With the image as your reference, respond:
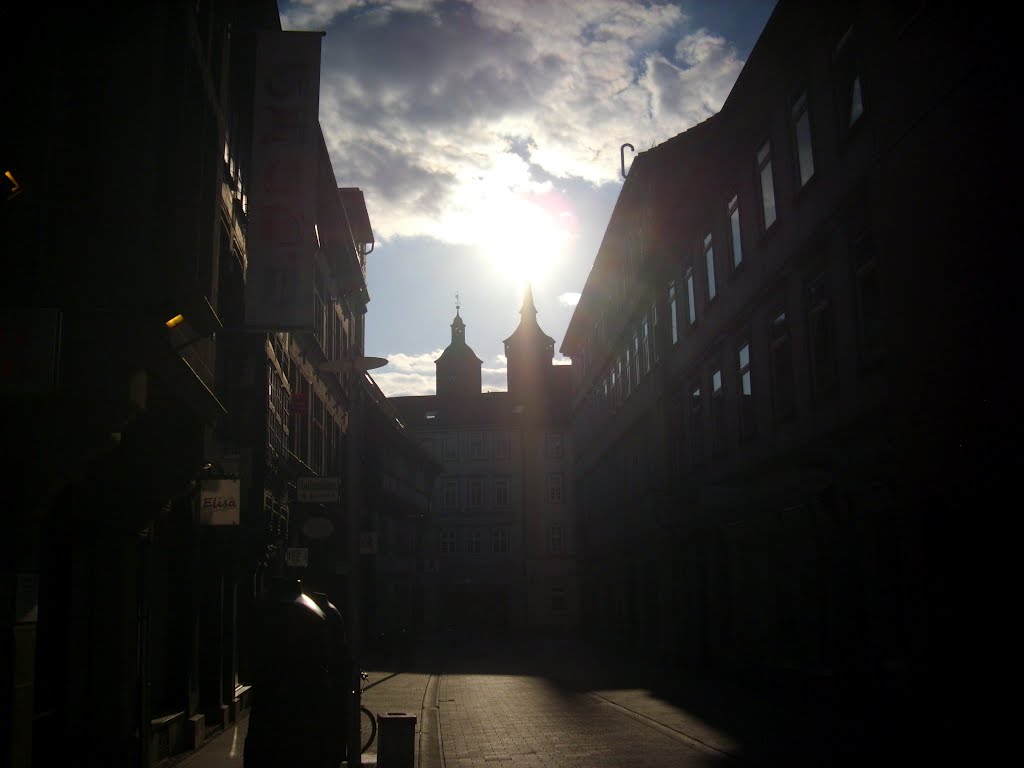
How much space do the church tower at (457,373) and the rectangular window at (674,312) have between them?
5704 centimetres

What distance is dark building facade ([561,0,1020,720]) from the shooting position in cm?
1243

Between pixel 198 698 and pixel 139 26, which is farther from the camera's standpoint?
pixel 198 698

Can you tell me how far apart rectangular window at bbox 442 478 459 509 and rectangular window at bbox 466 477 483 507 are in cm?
74

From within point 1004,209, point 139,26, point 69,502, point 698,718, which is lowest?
point 698,718

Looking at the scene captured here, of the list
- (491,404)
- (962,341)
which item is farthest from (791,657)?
(491,404)

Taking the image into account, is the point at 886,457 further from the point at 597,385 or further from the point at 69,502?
the point at 597,385

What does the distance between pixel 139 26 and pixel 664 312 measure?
75.1ft

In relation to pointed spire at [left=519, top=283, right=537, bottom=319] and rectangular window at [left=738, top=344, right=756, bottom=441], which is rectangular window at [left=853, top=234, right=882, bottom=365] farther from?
pointed spire at [left=519, top=283, right=537, bottom=319]

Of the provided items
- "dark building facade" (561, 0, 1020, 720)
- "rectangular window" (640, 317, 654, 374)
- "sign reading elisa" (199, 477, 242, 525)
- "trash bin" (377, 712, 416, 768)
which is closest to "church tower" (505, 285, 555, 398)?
"rectangular window" (640, 317, 654, 374)

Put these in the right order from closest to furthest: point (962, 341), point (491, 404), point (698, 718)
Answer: point (962, 341) < point (698, 718) < point (491, 404)

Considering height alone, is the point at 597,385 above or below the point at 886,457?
above

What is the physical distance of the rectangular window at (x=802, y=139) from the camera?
60.8 feet

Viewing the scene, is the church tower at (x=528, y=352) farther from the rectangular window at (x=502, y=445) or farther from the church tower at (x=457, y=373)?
the rectangular window at (x=502, y=445)

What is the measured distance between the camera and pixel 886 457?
15.5m
